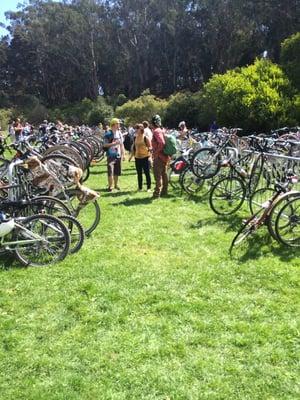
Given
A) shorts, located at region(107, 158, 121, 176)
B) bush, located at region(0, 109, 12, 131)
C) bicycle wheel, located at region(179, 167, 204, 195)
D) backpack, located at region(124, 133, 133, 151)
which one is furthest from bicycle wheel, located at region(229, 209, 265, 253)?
bush, located at region(0, 109, 12, 131)

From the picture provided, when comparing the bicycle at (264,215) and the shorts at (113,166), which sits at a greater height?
the shorts at (113,166)

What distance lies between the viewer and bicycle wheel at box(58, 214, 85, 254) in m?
5.62

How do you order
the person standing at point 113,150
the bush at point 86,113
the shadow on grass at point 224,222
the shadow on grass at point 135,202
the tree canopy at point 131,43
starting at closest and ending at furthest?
the shadow on grass at point 224,222
the shadow on grass at point 135,202
the person standing at point 113,150
the bush at point 86,113
the tree canopy at point 131,43

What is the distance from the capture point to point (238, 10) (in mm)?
42094

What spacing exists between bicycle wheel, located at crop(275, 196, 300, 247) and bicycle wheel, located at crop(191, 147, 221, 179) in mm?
3251

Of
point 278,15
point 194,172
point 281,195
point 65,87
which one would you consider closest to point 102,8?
point 65,87

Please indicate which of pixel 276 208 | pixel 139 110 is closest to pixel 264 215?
pixel 276 208

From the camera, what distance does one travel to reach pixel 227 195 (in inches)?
300

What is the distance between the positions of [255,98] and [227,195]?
551 inches

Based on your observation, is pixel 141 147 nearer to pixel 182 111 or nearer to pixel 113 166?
pixel 113 166

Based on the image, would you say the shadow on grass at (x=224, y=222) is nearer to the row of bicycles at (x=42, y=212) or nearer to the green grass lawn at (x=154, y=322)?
the green grass lawn at (x=154, y=322)

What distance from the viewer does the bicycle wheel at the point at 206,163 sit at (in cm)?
907

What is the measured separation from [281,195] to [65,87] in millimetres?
57937

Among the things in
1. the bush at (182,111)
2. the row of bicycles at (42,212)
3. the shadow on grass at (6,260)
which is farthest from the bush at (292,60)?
the shadow on grass at (6,260)
